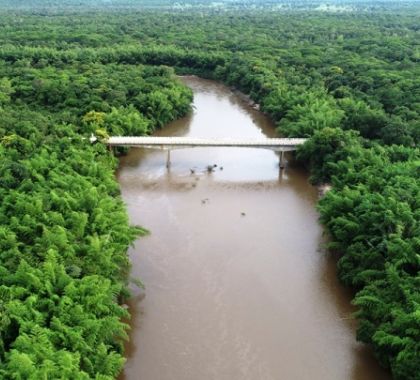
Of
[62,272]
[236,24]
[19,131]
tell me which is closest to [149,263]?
[62,272]

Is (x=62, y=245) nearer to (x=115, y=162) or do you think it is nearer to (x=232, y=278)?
(x=232, y=278)

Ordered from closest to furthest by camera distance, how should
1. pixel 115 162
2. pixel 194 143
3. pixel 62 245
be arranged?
pixel 62 245 → pixel 115 162 → pixel 194 143

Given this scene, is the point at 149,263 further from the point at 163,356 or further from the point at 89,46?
the point at 89,46

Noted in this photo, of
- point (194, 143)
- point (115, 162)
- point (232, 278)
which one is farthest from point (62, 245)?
point (194, 143)

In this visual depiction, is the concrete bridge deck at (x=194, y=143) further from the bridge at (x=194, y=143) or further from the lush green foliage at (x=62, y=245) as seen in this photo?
the lush green foliage at (x=62, y=245)

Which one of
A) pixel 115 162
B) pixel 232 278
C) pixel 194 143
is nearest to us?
pixel 232 278

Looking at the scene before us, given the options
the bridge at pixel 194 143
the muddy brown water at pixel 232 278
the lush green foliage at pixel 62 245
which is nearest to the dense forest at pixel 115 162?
the lush green foliage at pixel 62 245

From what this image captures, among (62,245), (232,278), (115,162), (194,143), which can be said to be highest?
Answer: (62,245)
